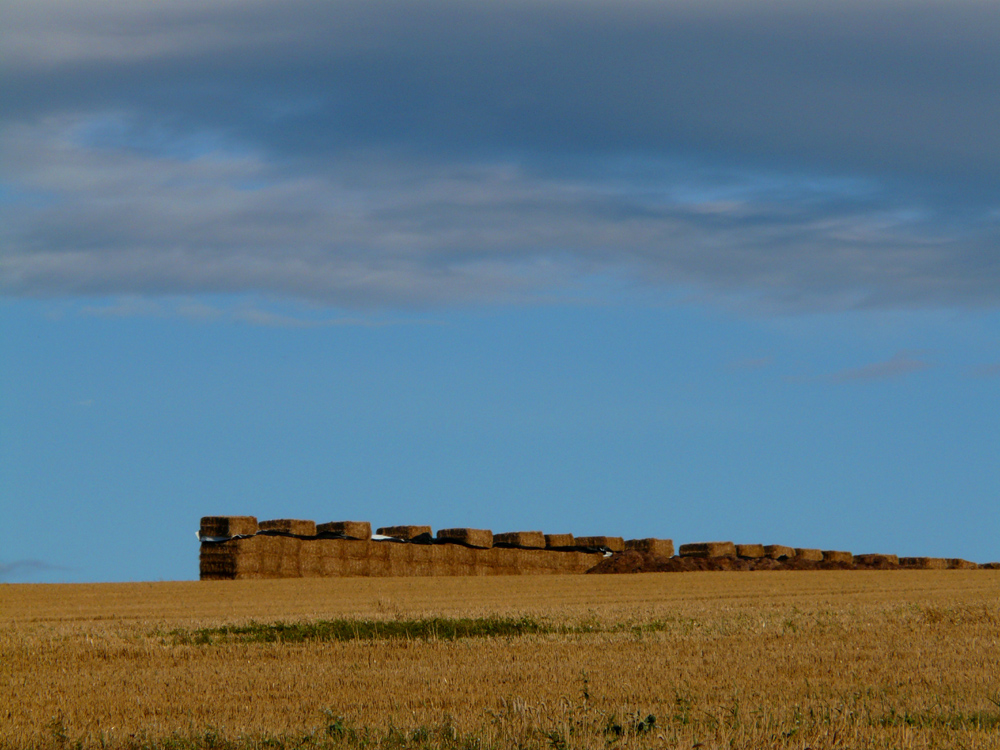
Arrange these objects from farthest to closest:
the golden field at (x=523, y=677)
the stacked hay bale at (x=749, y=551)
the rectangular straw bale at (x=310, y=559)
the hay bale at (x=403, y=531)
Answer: the stacked hay bale at (x=749, y=551) → the hay bale at (x=403, y=531) → the rectangular straw bale at (x=310, y=559) → the golden field at (x=523, y=677)

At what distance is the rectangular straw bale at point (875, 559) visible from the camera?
52.2 m

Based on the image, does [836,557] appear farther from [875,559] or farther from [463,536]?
[463,536]

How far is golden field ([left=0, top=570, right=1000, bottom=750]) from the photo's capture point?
28.9 ft

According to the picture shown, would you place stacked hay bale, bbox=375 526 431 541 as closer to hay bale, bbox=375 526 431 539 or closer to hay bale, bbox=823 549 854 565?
hay bale, bbox=375 526 431 539

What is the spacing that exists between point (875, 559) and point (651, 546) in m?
16.7

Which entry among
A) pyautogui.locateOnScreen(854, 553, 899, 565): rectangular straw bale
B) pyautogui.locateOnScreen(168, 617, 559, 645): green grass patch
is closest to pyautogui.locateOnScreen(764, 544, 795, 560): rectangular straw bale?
pyautogui.locateOnScreen(854, 553, 899, 565): rectangular straw bale

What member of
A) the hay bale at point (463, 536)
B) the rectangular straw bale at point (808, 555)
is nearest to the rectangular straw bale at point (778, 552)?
the rectangular straw bale at point (808, 555)

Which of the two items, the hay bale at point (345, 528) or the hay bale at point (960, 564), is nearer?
the hay bale at point (345, 528)

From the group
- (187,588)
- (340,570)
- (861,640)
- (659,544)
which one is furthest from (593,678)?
(659,544)

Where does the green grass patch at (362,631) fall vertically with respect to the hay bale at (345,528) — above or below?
below

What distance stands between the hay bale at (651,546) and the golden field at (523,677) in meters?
17.6

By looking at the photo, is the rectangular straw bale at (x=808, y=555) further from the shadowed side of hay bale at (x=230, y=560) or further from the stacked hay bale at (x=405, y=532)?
the shadowed side of hay bale at (x=230, y=560)

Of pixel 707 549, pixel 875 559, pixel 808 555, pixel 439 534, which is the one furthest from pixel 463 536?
pixel 875 559

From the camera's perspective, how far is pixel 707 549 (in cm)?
4234
